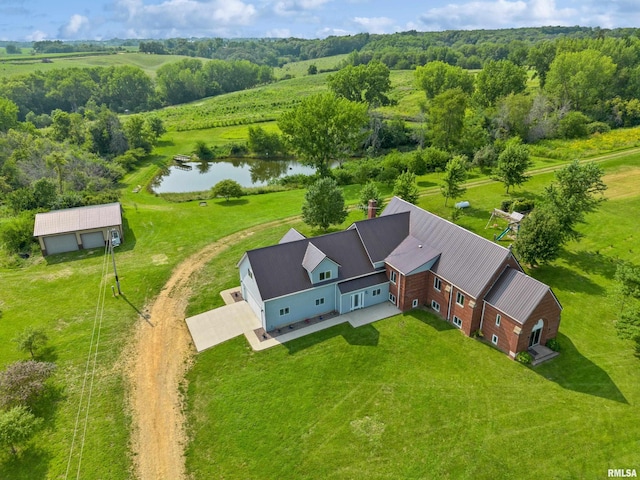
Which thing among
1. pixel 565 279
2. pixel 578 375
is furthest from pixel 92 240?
pixel 565 279

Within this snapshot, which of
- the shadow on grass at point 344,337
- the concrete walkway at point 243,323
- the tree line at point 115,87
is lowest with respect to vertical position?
the shadow on grass at point 344,337

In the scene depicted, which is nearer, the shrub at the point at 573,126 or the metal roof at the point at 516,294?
the metal roof at the point at 516,294

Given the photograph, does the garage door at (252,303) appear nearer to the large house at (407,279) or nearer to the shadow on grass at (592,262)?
the large house at (407,279)

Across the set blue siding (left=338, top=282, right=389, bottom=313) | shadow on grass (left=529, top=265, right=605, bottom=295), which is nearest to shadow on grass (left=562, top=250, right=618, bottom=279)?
shadow on grass (left=529, top=265, right=605, bottom=295)

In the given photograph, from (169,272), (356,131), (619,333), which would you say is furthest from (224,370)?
(356,131)

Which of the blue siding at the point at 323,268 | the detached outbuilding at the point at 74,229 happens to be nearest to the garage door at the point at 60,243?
the detached outbuilding at the point at 74,229

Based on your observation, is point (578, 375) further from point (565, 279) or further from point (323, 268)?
point (323, 268)
